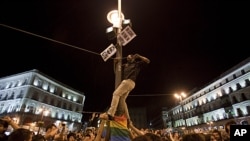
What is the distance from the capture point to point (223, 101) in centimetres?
5066

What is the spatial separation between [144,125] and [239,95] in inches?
1989

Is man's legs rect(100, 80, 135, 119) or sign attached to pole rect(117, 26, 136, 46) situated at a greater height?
sign attached to pole rect(117, 26, 136, 46)

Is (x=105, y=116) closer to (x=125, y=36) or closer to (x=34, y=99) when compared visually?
(x=125, y=36)

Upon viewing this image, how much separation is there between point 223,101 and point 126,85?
2166 inches

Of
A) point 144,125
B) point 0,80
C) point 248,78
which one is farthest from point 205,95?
point 0,80

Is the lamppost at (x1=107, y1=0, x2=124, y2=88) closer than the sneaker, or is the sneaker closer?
the sneaker

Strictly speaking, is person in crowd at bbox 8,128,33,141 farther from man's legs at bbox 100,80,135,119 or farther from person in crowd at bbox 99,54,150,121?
man's legs at bbox 100,80,135,119

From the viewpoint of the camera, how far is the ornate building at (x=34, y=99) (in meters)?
42.5

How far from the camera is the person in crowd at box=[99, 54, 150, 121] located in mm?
4473

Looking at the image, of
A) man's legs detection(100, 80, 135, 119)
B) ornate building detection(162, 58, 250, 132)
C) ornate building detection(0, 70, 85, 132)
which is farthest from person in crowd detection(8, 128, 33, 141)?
ornate building detection(0, 70, 85, 132)

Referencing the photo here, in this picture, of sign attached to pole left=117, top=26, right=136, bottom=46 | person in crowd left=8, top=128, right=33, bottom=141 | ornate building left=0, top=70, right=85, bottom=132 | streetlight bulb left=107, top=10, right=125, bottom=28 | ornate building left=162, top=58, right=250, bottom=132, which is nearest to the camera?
person in crowd left=8, top=128, right=33, bottom=141

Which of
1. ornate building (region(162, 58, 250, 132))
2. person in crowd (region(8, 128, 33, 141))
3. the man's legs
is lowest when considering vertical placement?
person in crowd (region(8, 128, 33, 141))

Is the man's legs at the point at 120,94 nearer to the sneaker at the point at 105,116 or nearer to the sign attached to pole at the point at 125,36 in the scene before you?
the sneaker at the point at 105,116

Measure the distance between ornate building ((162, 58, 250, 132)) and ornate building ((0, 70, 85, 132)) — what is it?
36.6 meters
